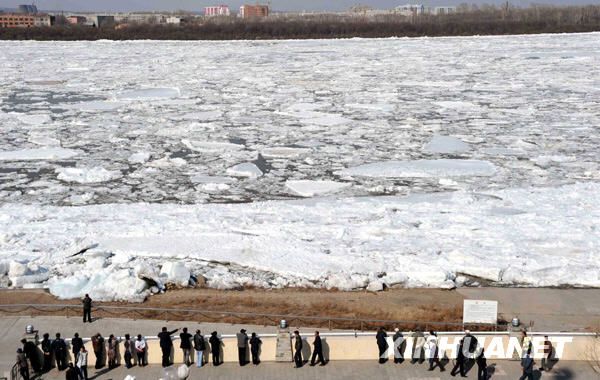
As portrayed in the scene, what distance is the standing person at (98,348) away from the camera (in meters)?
7.91

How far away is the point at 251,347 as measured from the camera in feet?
26.5

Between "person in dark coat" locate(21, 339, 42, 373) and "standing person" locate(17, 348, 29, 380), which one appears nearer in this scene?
"standing person" locate(17, 348, 29, 380)

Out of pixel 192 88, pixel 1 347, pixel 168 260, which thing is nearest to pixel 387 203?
pixel 168 260

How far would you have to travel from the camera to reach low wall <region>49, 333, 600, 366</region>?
8.16 meters

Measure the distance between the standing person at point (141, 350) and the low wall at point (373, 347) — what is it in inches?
3.3

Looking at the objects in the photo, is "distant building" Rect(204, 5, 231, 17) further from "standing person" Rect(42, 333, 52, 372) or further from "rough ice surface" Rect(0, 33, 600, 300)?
"standing person" Rect(42, 333, 52, 372)

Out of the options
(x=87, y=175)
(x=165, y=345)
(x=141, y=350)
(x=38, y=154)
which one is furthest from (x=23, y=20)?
(x=165, y=345)

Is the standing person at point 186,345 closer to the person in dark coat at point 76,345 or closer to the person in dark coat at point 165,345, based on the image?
the person in dark coat at point 165,345

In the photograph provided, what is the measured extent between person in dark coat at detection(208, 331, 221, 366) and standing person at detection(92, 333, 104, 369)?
→ 1.25 metres

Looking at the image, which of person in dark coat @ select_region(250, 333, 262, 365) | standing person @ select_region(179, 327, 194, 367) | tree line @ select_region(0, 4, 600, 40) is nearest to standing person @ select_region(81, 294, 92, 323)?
standing person @ select_region(179, 327, 194, 367)

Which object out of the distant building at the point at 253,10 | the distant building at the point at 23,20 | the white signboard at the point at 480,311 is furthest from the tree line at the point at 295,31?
the distant building at the point at 253,10

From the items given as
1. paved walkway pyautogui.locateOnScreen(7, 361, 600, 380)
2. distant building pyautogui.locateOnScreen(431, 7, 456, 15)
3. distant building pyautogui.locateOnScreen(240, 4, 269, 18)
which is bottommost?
paved walkway pyautogui.locateOnScreen(7, 361, 600, 380)

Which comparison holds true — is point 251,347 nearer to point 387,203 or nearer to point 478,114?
point 387,203

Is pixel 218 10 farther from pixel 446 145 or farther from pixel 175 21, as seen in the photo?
pixel 446 145
